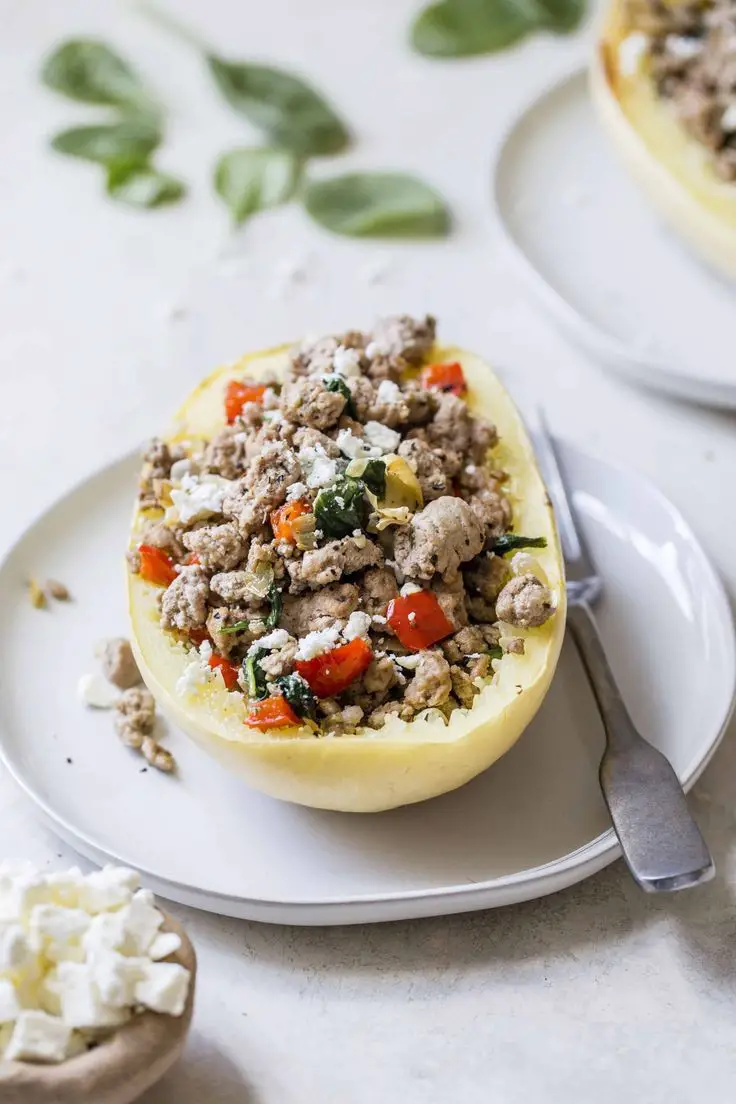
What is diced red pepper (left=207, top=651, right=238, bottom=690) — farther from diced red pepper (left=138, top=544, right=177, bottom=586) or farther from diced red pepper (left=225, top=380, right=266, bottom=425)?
diced red pepper (left=225, top=380, right=266, bottom=425)

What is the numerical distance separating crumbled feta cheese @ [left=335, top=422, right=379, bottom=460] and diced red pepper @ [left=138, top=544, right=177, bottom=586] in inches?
15.4

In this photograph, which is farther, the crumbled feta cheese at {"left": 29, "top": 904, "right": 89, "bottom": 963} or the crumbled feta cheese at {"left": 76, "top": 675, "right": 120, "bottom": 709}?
the crumbled feta cheese at {"left": 76, "top": 675, "right": 120, "bottom": 709}

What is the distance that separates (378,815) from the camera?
93.1 inches

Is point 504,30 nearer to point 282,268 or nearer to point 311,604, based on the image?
point 282,268

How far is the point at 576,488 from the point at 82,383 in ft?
4.64

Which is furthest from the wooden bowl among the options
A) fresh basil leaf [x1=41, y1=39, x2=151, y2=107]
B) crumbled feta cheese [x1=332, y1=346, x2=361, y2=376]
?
fresh basil leaf [x1=41, y1=39, x2=151, y2=107]

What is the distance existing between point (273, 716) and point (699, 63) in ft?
7.62

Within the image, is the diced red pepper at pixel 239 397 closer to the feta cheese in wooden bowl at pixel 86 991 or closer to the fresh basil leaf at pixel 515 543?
the fresh basil leaf at pixel 515 543

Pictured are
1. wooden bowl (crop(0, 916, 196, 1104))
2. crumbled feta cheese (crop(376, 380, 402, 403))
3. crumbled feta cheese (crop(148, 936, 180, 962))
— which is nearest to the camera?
wooden bowl (crop(0, 916, 196, 1104))

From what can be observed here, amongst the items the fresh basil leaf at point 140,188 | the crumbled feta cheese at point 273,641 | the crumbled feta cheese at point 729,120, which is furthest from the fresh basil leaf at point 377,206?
the crumbled feta cheese at point 273,641

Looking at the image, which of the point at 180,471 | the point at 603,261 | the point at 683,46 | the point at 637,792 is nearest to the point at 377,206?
the point at 603,261

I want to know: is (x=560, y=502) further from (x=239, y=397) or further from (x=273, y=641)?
(x=273, y=641)

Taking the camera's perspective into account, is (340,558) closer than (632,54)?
Yes

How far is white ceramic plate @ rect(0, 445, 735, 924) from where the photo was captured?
2.22 meters
